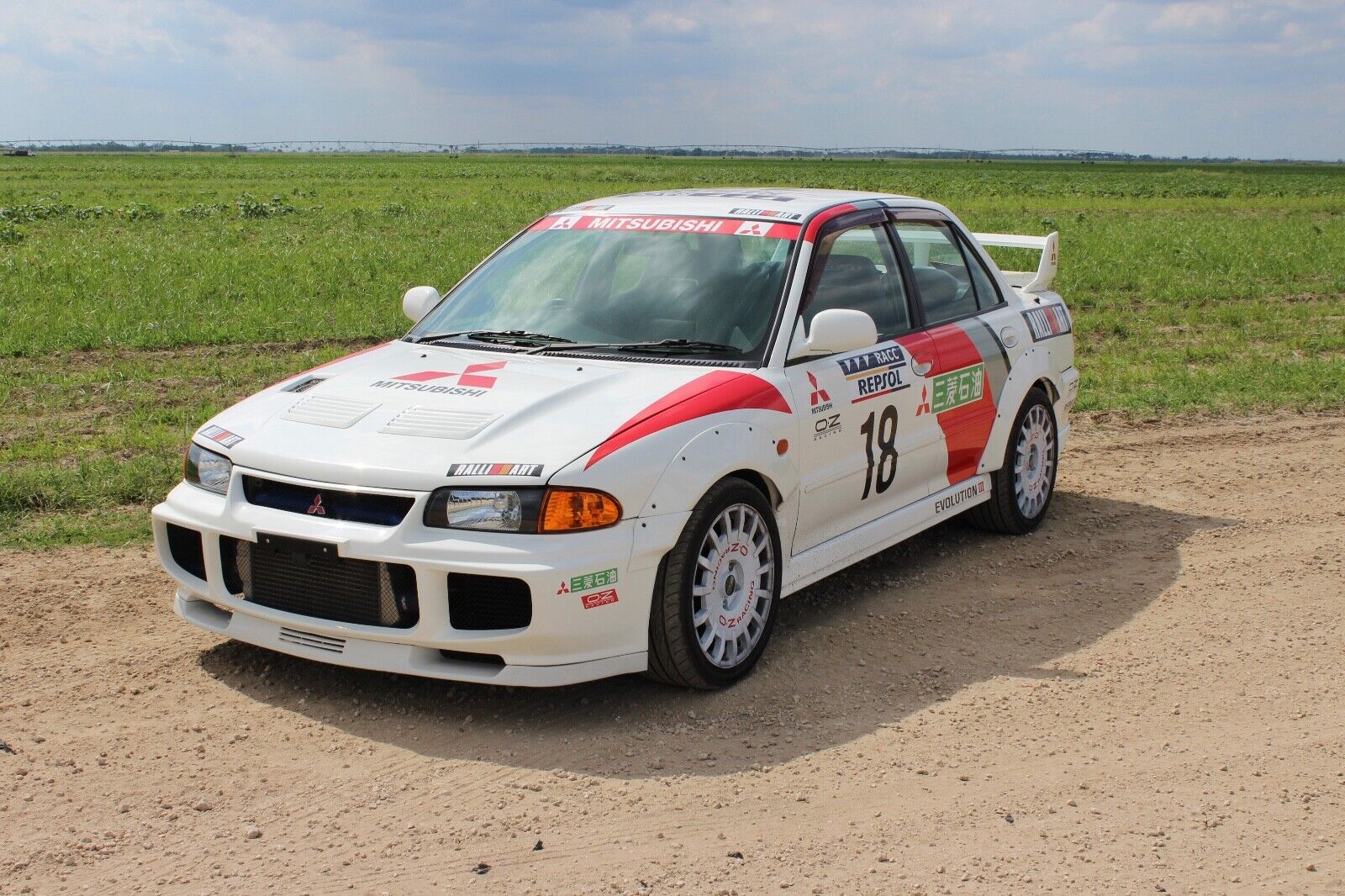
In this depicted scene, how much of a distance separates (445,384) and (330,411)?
42 centimetres

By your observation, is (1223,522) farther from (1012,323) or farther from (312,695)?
(312,695)

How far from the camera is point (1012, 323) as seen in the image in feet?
22.8

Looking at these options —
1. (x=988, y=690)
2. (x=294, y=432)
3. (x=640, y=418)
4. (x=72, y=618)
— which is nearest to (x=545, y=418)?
(x=640, y=418)

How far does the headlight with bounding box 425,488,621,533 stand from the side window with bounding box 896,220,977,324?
101 inches

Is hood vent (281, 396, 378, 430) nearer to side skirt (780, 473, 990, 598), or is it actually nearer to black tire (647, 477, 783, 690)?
black tire (647, 477, 783, 690)

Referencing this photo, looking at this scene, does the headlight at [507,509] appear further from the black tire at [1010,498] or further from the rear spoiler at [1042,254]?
the rear spoiler at [1042,254]

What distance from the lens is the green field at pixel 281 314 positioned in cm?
866

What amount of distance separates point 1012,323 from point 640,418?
295cm

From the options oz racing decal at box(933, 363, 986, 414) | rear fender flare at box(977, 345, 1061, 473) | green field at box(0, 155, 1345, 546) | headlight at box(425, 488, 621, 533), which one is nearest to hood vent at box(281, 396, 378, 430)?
headlight at box(425, 488, 621, 533)

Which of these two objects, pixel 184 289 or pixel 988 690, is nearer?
pixel 988 690

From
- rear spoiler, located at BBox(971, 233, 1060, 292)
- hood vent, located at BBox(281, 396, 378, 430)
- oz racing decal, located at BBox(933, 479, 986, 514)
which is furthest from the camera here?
rear spoiler, located at BBox(971, 233, 1060, 292)

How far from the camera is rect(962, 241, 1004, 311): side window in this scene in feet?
22.7

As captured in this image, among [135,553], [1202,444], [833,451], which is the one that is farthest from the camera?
[1202,444]

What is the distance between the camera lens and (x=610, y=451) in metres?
4.51
